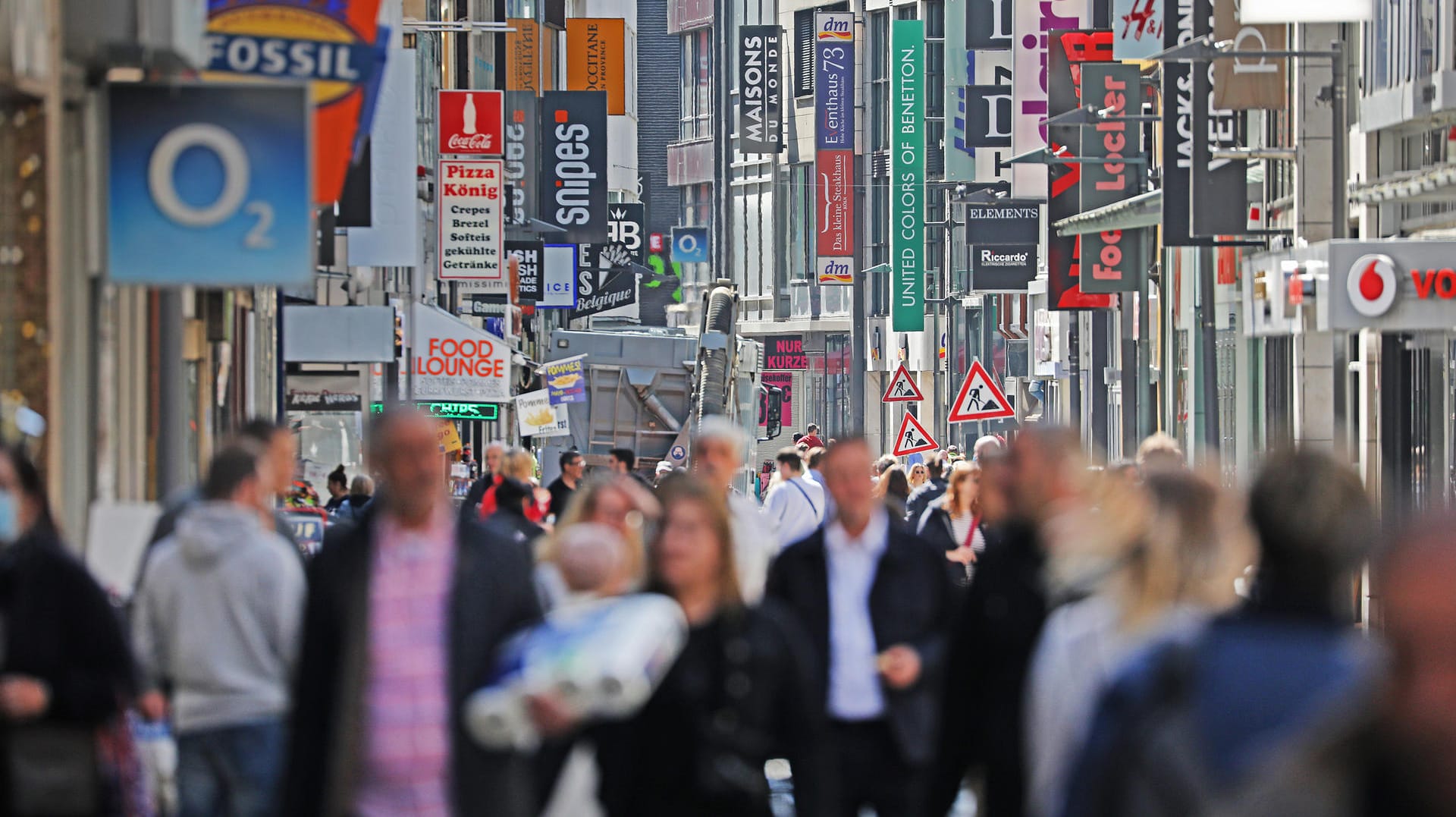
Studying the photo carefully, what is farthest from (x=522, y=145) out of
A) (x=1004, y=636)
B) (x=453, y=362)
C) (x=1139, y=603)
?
(x=1139, y=603)

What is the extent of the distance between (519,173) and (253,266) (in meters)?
→ 28.7

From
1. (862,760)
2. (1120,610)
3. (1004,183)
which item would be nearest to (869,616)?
(862,760)

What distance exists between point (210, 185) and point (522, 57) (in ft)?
131

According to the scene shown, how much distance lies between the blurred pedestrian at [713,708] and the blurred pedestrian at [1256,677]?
1.60 m

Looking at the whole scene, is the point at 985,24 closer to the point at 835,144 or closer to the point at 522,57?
the point at 522,57

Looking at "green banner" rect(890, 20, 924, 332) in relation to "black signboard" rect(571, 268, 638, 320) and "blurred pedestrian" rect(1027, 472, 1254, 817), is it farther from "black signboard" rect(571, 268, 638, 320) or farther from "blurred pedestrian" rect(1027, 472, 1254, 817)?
"blurred pedestrian" rect(1027, 472, 1254, 817)

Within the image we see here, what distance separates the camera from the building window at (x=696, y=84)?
268 feet

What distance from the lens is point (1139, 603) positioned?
498 cm

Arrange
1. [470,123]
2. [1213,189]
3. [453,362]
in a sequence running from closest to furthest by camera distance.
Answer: [1213,189], [453,362], [470,123]

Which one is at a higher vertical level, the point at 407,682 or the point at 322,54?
the point at 322,54

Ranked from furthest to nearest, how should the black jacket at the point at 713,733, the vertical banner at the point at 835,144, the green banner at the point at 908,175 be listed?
the vertical banner at the point at 835,144, the green banner at the point at 908,175, the black jacket at the point at 713,733

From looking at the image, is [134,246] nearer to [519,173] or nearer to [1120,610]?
[1120,610]

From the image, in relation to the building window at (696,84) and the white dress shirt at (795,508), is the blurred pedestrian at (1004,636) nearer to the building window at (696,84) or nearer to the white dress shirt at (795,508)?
the white dress shirt at (795,508)

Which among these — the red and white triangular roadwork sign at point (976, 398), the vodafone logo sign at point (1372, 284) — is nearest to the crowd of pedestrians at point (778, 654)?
the vodafone logo sign at point (1372, 284)
